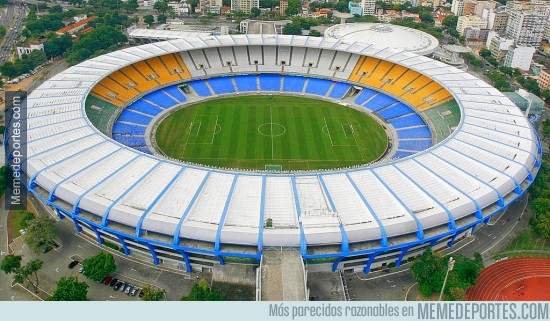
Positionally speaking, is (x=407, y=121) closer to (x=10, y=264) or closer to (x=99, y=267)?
(x=99, y=267)

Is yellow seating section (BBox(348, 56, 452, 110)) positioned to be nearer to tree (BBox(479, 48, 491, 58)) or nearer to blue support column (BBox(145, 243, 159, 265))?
tree (BBox(479, 48, 491, 58))

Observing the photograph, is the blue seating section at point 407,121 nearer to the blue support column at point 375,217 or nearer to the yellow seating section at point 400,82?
the yellow seating section at point 400,82

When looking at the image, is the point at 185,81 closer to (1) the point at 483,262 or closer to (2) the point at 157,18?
(1) the point at 483,262

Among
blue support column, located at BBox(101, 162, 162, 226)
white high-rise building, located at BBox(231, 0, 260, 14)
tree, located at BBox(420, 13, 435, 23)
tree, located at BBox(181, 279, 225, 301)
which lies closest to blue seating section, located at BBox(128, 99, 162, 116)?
blue support column, located at BBox(101, 162, 162, 226)

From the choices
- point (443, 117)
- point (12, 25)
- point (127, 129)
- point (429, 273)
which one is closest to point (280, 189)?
point (429, 273)

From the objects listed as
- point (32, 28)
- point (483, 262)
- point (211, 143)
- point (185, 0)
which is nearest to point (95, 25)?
point (32, 28)

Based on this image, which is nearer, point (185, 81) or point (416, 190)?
point (416, 190)
